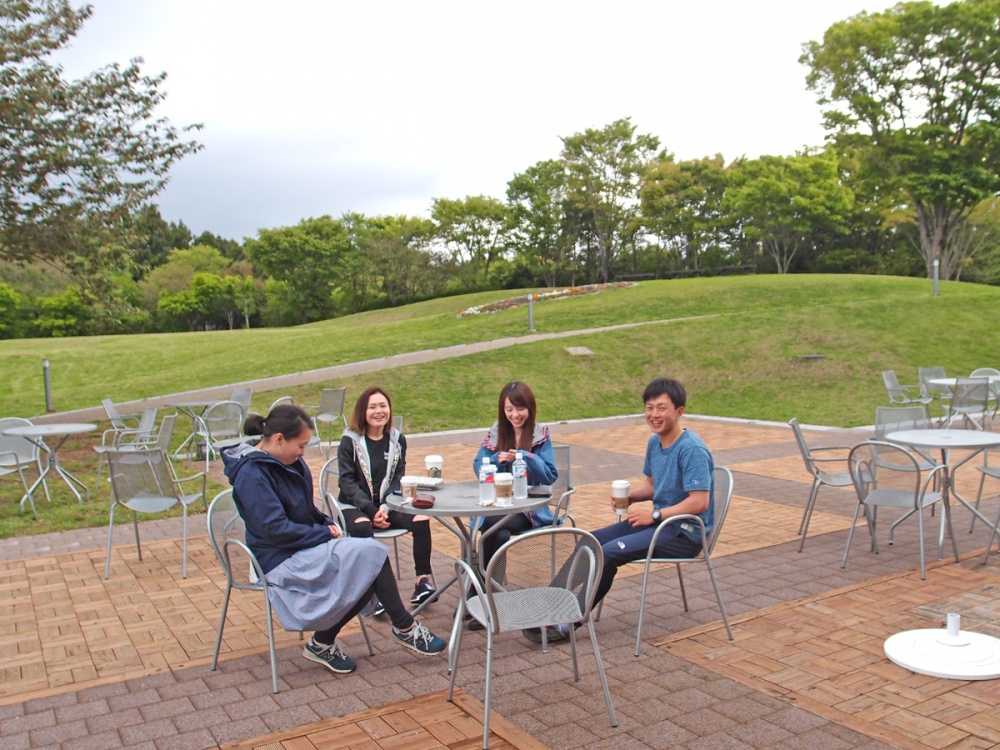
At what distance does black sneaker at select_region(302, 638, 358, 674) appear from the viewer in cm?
385

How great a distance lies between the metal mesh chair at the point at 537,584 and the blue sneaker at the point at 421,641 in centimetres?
64

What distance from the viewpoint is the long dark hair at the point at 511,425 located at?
4613mm

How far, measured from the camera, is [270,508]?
149 inches

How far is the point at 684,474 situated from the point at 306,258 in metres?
49.4

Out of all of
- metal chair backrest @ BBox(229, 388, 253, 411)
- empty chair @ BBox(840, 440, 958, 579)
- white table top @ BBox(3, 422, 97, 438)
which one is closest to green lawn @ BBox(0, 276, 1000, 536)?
white table top @ BBox(3, 422, 97, 438)

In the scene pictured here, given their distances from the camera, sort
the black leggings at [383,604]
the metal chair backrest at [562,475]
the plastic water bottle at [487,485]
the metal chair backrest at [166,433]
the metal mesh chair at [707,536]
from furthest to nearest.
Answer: the metal chair backrest at [166,433], the metal chair backrest at [562,475], the plastic water bottle at [487,485], the metal mesh chair at [707,536], the black leggings at [383,604]

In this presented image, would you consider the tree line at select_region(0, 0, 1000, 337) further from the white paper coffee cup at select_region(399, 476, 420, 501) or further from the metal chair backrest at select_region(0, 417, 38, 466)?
the white paper coffee cup at select_region(399, 476, 420, 501)

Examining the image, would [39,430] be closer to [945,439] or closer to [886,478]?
[886,478]

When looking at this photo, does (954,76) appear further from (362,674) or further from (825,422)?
(362,674)

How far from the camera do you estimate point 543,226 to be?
46.2m

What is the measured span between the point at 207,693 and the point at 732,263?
151 ft

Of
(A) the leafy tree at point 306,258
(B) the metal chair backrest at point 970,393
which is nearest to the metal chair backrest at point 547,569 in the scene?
(B) the metal chair backrest at point 970,393

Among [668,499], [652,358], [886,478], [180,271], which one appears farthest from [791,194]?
[180,271]

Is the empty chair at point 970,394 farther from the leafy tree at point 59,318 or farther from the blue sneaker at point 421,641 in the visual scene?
the leafy tree at point 59,318
